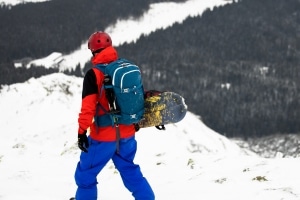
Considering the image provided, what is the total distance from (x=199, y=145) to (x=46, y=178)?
16.3m

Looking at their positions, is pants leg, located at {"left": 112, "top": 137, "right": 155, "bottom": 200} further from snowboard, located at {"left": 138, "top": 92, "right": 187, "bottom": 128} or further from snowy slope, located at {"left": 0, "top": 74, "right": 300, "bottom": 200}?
snowy slope, located at {"left": 0, "top": 74, "right": 300, "bottom": 200}

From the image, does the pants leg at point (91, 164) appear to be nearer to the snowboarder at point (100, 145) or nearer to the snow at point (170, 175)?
the snowboarder at point (100, 145)

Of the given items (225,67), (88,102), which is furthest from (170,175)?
(225,67)

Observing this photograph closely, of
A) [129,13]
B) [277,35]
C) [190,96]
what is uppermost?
[129,13]

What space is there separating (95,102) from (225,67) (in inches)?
6280

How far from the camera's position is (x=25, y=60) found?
13175 centimetres

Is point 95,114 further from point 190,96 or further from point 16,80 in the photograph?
point 190,96

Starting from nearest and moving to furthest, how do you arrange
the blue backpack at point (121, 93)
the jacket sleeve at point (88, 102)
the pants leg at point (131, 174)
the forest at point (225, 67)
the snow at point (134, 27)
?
the jacket sleeve at point (88, 102), the blue backpack at point (121, 93), the pants leg at point (131, 174), the forest at point (225, 67), the snow at point (134, 27)

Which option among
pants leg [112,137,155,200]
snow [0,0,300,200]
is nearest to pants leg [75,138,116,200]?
pants leg [112,137,155,200]

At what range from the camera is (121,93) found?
6.73 meters

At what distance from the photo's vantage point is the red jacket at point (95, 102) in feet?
21.6

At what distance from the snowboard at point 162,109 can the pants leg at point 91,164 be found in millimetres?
873

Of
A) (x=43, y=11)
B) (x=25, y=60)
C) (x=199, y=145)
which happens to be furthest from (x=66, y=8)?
(x=199, y=145)

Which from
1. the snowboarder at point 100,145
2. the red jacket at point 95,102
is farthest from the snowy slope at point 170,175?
the red jacket at point 95,102
